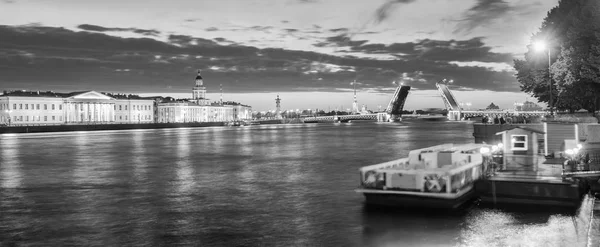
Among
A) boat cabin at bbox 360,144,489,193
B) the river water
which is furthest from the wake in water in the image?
boat cabin at bbox 360,144,489,193

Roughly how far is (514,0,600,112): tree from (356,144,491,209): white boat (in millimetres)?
17936

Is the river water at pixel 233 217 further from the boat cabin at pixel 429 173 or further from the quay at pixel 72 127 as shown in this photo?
the quay at pixel 72 127

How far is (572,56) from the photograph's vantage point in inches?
1300

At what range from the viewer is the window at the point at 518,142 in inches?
870

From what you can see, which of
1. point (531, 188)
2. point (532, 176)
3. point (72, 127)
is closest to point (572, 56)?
→ point (532, 176)

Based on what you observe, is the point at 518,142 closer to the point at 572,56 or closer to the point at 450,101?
the point at 572,56

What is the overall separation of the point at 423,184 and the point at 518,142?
824 centimetres

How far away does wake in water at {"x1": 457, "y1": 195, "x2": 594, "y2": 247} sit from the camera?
42.2 feet

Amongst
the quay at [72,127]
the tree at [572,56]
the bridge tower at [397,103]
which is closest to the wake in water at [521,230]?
the tree at [572,56]

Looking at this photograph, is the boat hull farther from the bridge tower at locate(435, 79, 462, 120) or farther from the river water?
the bridge tower at locate(435, 79, 462, 120)

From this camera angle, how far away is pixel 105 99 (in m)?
170

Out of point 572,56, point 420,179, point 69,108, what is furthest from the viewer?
point 69,108

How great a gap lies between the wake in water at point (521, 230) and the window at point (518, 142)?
616 centimetres

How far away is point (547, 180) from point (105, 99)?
169 metres
